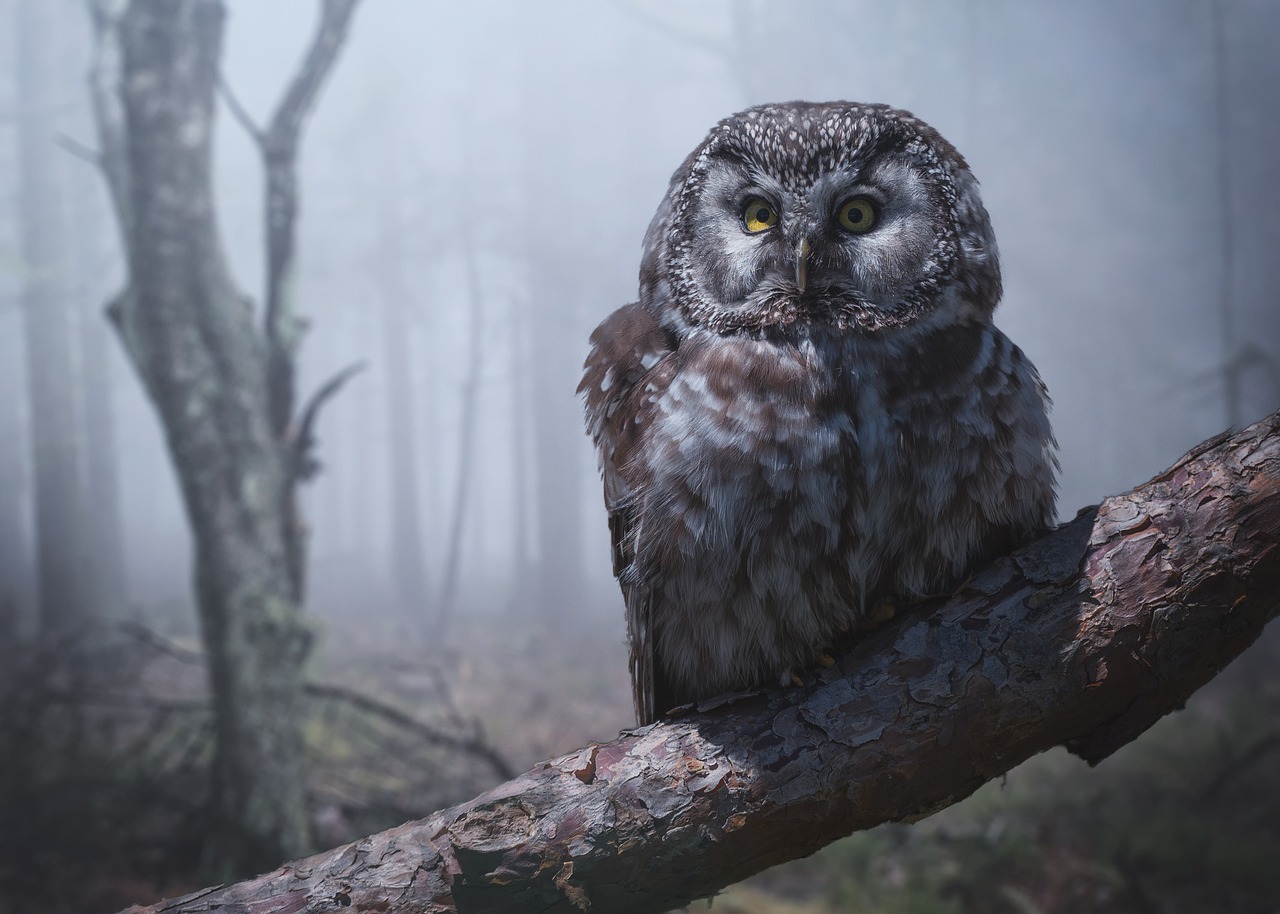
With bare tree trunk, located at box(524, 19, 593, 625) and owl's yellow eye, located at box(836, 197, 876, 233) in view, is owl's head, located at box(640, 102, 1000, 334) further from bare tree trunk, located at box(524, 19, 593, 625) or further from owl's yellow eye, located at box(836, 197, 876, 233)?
bare tree trunk, located at box(524, 19, 593, 625)

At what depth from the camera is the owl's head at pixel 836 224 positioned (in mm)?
1604

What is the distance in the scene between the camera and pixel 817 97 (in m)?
6.02

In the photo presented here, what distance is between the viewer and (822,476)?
5.16 feet

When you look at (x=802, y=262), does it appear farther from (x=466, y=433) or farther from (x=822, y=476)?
(x=466, y=433)

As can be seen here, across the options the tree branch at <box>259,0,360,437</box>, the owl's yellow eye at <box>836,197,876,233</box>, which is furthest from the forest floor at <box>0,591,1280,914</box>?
the owl's yellow eye at <box>836,197,876,233</box>

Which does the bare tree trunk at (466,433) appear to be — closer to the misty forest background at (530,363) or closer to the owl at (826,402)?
the misty forest background at (530,363)

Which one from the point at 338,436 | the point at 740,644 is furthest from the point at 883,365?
the point at 338,436

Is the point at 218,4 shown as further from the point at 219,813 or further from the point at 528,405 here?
the point at 219,813

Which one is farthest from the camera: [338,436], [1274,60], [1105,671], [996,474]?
[338,436]

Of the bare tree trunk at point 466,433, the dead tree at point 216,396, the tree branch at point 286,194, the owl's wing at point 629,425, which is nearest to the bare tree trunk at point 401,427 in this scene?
the bare tree trunk at point 466,433

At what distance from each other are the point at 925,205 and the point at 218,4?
5127 millimetres

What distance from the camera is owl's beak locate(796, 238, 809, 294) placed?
1559mm

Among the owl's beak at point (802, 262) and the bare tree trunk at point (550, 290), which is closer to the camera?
the owl's beak at point (802, 262)

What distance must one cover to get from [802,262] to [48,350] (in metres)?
9.62
